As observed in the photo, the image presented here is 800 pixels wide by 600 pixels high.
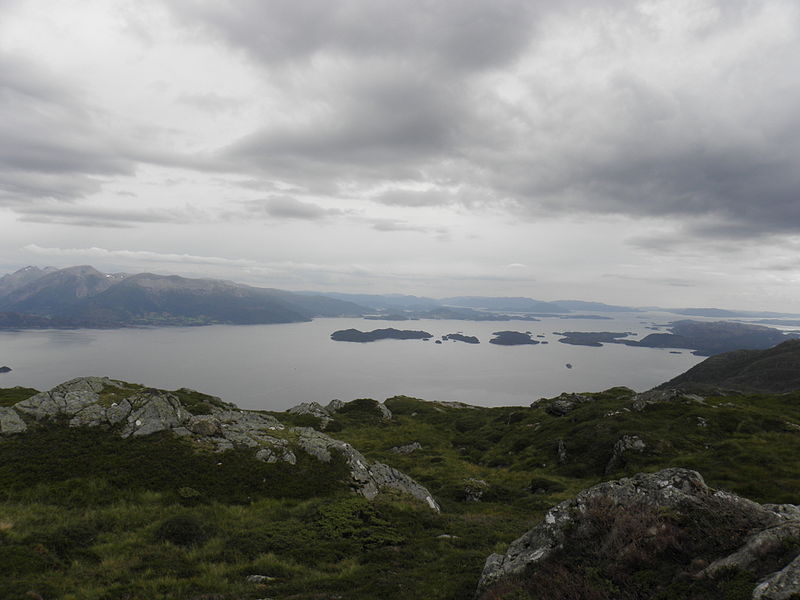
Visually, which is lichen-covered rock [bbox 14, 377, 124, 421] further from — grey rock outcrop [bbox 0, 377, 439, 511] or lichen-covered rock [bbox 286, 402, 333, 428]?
lichen-covered rock [bbox 286, 402, 333, 428]

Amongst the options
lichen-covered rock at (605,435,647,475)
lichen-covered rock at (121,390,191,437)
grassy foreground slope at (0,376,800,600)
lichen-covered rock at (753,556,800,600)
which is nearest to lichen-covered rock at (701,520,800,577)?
lichen-covered rock at (753,556,800,600)

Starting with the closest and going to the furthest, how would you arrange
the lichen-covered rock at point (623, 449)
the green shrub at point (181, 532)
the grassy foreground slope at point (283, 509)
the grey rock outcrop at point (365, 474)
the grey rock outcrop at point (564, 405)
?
1. the grassy foreground slope at point (283, 509)
2. the green shrub at point (181, 532)
3. the grey rock outcrop at point (365, 474)
4. the lichen-covered rock at point (623, 449)
5. the grey rock outcrop at point (564, 405)

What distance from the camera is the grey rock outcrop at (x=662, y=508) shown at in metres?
10.0

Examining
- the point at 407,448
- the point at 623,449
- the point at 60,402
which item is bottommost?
the point at 407,448

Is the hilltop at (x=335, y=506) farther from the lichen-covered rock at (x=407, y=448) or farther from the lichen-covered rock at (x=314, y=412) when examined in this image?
the lichen-covered rock at (x=314, y=412)

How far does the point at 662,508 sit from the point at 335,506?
50.9 ft

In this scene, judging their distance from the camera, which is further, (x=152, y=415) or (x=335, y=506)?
(x=152, y=415)

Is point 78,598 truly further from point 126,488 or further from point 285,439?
point 285,439

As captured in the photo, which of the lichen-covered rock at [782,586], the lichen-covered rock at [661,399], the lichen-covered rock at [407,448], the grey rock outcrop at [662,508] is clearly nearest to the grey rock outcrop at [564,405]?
the lichen-covered rock at [661,399]

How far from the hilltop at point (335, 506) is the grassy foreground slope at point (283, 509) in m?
0.11

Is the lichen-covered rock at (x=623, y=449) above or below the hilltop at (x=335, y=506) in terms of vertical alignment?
below

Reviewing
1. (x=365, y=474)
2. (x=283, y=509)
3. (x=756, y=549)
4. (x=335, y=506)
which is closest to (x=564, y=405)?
(x=365, y=474)

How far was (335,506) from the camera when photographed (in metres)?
21.1

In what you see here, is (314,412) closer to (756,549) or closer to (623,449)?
(623,449)
